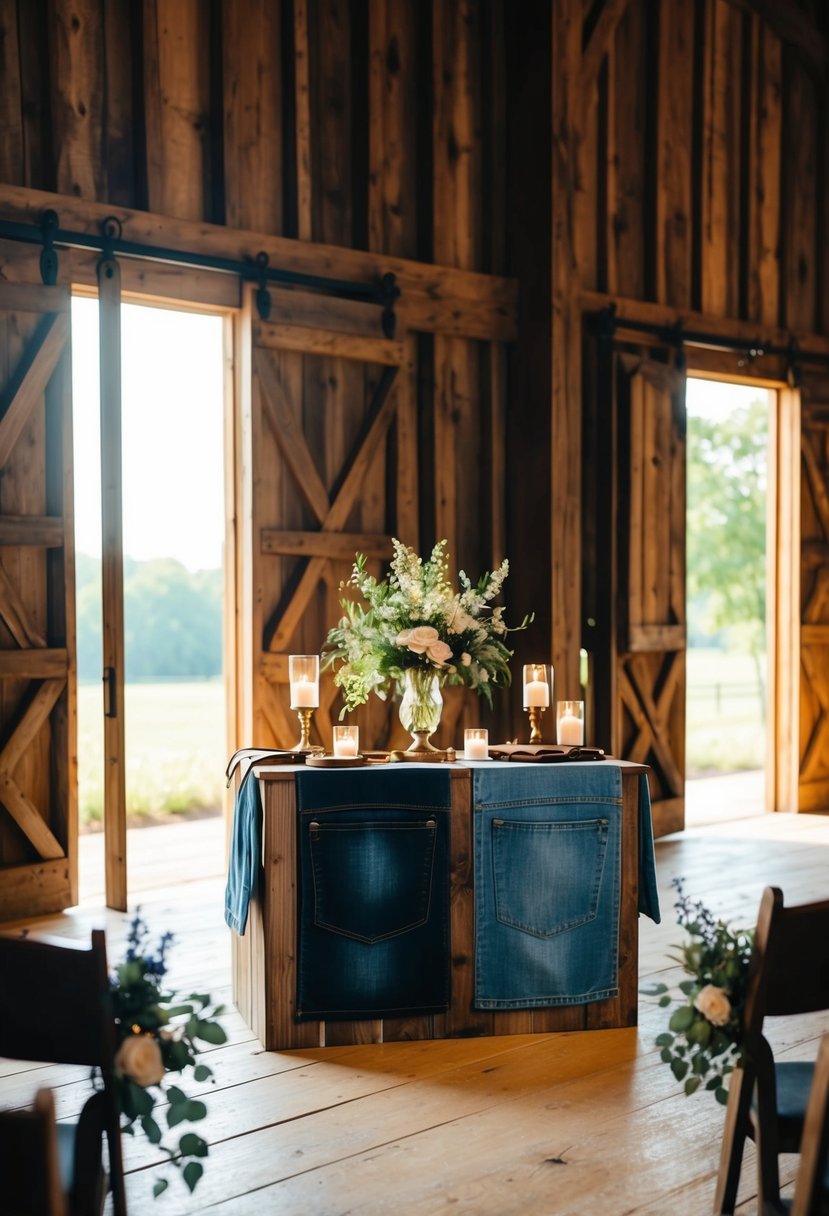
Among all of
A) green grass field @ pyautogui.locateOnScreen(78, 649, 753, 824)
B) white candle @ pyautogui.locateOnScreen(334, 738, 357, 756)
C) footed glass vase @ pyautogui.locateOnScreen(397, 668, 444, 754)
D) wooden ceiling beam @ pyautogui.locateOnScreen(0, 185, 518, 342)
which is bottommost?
green grass field @ pyautogui.locateOnScreen(78, 649, 753, 824)

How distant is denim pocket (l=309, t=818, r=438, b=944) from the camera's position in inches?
143

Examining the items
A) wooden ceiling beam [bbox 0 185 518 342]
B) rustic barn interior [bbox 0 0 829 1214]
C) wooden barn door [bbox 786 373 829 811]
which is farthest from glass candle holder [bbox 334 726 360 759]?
wooden barn door [bbox 786 373 829 811]

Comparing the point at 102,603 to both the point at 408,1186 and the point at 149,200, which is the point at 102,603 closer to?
the point at 149,200

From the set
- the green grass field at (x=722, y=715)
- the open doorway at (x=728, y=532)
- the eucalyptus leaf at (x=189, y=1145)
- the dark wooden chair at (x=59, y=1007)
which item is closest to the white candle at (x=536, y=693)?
the eucalyptus leaf at (x=189, y=1145)

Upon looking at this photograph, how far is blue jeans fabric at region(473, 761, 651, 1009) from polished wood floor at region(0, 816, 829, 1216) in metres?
0.18

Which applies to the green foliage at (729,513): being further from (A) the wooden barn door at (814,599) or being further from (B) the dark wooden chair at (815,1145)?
(B) the dark wooden chair at (815,1145)

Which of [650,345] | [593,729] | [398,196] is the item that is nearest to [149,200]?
[398,196]

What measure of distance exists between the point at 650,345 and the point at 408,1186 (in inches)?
209

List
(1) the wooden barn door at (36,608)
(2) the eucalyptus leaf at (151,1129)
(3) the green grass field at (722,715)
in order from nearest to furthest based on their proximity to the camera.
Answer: (2) the eucalyptus leaf at (151,1129) → (1) the wooden barn door at (36,608) → (3) the green grass field at (722,715)

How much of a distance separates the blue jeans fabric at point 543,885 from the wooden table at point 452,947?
0.04m

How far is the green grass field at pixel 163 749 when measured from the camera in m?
8.92

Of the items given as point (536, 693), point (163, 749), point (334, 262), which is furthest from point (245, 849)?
point (163, 749)

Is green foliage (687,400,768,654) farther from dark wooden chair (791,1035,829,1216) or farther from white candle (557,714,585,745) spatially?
dark wooden chair (791,1035,829,1216)

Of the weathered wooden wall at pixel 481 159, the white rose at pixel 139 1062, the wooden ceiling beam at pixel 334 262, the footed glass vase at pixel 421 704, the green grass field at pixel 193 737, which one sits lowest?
the green grass field at pixel 193 737
